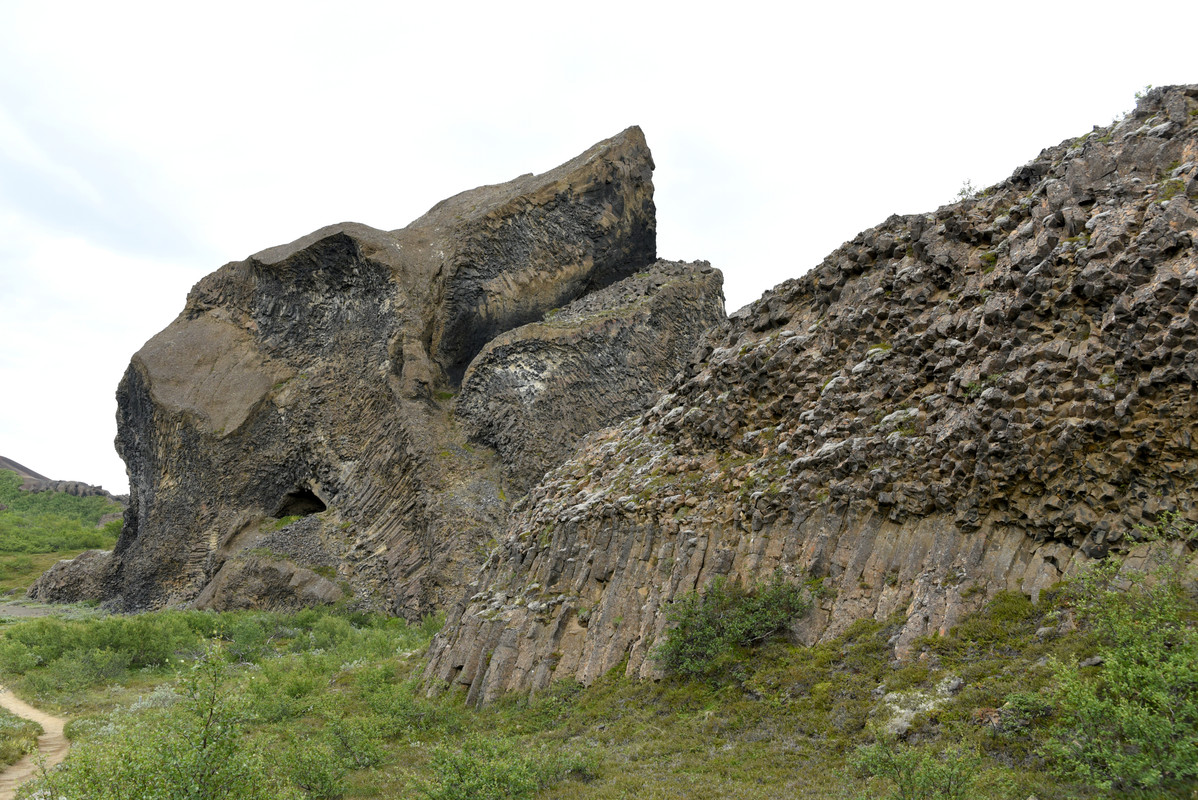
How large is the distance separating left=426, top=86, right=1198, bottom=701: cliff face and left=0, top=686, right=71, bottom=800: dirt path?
8.45 m

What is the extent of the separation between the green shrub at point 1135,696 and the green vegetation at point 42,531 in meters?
65.6

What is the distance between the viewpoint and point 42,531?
69938mm

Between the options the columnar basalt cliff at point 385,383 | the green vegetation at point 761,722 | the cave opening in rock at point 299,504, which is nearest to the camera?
the green vegetation at point 761,722

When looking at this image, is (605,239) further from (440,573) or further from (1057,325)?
(1057,325)

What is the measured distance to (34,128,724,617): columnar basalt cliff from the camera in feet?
114

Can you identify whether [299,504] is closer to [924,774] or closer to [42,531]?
[924,774]

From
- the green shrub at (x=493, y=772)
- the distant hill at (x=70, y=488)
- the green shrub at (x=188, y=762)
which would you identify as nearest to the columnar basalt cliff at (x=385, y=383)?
the green shrub at (x=493, y=772)

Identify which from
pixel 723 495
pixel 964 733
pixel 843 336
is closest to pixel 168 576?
pixel 723 495

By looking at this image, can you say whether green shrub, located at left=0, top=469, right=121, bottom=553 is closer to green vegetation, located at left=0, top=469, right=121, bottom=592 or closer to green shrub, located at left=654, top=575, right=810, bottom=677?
green vegetation, located at left=0, top=469, right=121, bottom=592

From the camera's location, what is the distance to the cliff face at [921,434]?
468 inches

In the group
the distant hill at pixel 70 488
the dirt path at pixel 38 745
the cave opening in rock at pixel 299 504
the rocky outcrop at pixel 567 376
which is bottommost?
the distant hill at pixel 70 488

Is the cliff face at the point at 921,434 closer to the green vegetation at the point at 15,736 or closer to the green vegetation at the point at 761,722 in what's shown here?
the green vegetation at the point at 761,722

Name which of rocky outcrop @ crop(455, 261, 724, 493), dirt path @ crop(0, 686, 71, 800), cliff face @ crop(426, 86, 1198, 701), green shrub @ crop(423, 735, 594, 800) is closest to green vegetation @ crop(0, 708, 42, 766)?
dirt path @ crop(0, 686, 71, 800)

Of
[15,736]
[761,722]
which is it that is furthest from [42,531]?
[761,722]
